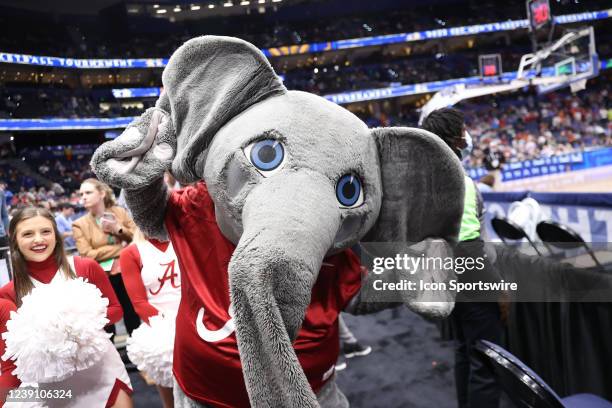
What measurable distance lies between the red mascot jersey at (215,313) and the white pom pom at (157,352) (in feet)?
1.68

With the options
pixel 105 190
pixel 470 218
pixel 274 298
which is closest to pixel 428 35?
pixel 105 190

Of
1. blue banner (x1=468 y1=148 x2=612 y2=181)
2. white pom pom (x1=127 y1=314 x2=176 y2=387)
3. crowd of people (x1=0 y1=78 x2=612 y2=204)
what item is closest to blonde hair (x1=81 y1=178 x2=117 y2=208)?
white pom pom (x1=127 y1=314 x2=176 y2=387)

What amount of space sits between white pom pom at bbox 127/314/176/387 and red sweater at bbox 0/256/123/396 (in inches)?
11.3

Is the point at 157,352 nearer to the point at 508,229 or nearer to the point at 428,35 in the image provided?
the point at 508,229

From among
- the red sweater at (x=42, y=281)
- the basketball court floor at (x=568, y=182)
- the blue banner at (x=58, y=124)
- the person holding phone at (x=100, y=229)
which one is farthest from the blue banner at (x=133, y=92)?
the red sweater at (x=42, y=281)

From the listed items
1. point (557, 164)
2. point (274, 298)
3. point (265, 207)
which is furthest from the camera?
point (557, 164)

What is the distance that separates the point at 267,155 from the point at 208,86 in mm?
236

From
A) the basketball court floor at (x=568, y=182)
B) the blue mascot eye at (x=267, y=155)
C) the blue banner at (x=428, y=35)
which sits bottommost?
the basketball court floor at (x=568, y=182)

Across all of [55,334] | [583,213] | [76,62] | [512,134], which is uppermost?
[76,62]

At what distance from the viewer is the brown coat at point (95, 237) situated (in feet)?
10.6

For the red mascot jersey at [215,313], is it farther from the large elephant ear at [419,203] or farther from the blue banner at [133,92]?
the blue banner at [133,92]

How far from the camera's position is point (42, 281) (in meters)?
1.86

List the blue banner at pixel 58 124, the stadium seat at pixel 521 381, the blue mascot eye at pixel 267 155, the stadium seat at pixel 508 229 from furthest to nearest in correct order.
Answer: the blue banner at pixel 58 124 → the stadium seat at pixel 508 229 → the stadium seat at pixel 521 381 → the blue mascot eye at pixel 267 155

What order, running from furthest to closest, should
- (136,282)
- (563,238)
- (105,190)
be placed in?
(105,190) → (563,238) → (136,282)
